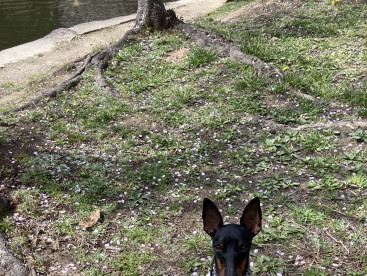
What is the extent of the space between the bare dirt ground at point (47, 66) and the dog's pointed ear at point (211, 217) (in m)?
6.82

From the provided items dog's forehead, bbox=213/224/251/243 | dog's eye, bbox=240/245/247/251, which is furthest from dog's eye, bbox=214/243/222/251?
dog's eye, bbox=240/245/247/251

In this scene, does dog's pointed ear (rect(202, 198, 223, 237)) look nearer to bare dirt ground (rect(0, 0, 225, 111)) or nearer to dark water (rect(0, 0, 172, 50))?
bare dirt ground (rect(0, 0, 225, 111))

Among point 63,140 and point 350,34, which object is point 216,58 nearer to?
point 350,34

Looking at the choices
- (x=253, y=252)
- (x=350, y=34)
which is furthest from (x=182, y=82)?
(x=253, y=252)

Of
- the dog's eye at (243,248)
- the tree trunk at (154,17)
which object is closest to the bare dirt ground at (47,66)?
the tree trunk at (154,17)

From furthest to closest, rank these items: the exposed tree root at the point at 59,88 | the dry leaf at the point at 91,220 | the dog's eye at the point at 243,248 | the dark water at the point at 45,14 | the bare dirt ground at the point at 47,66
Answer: the dark water at the point at 45,14 < the bare dirt ground at the point at 47,66 < the exposed tree root at the point at 59,88 < the dry leaf at the point at 91,220 < the dog's eye at the point at 243,248

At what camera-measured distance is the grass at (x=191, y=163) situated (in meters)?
4.32

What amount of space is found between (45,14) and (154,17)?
34.9 feet

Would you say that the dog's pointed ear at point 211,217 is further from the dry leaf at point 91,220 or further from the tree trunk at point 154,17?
the tree trunk at point 154,17

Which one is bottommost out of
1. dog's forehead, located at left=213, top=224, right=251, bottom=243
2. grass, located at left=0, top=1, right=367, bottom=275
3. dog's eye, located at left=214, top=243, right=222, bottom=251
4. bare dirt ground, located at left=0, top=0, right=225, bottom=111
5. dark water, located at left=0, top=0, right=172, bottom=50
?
grass, located at left=0, top=1, right=367, bottom=275

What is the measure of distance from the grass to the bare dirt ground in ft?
5.35

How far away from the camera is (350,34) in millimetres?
9258

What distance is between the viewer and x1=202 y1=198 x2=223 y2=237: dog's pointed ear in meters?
3.26

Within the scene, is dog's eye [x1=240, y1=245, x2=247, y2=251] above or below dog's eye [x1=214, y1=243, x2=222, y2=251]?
below
